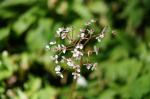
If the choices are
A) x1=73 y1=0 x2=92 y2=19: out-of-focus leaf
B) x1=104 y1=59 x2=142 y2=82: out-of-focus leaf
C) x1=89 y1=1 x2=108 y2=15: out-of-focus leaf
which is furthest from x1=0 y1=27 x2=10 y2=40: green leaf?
x1=104 y1=59 x2=142 y2=82: out-of-focus leaf

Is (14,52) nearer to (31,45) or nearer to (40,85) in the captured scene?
(31,45)

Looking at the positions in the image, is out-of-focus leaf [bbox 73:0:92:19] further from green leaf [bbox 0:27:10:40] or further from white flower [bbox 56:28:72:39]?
white flower [bbox 56:28:72:39]

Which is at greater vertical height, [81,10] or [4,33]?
[81,10]

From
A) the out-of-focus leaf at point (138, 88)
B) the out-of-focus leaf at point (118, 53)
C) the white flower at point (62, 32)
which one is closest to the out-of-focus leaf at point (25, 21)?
the out-of-focus leaf at point (118, 53)

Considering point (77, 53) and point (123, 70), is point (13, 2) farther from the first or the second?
point (77, 53)

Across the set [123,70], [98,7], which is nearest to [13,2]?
[98,7]

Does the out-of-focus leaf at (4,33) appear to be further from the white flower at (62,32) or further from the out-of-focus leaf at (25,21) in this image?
the white flower at (62,32)

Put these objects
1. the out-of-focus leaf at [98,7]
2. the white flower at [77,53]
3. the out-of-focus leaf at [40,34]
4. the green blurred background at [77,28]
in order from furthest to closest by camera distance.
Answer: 1. the out-of-focus leaf at [98,7]
2. the out-of-focus leaf at [40,34]
3. the green blurred background at [77,28]
4. the white flower at [77,53]

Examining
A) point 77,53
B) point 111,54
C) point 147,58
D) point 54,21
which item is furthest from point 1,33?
point 77,53
